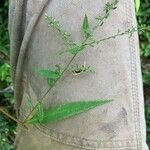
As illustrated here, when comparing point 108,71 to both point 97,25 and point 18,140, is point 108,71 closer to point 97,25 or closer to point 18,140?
point 97,25

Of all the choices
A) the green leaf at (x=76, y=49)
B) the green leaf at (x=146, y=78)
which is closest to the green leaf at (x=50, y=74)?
the green leaf at (x=76, y=49)

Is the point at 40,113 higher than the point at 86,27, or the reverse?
the point at 86,27

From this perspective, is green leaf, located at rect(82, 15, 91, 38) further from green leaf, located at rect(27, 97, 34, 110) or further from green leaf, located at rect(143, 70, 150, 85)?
green leaf, located at rect(143, 70, 150, 85)

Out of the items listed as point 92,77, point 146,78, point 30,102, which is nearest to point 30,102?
point 30,102

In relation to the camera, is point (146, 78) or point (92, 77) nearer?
point (92, 77)

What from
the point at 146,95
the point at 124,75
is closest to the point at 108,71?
the point at 124,75

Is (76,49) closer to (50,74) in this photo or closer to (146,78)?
(50,74)

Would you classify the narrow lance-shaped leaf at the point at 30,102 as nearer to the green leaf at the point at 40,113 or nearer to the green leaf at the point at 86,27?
the green leaf at the point at 40,113
